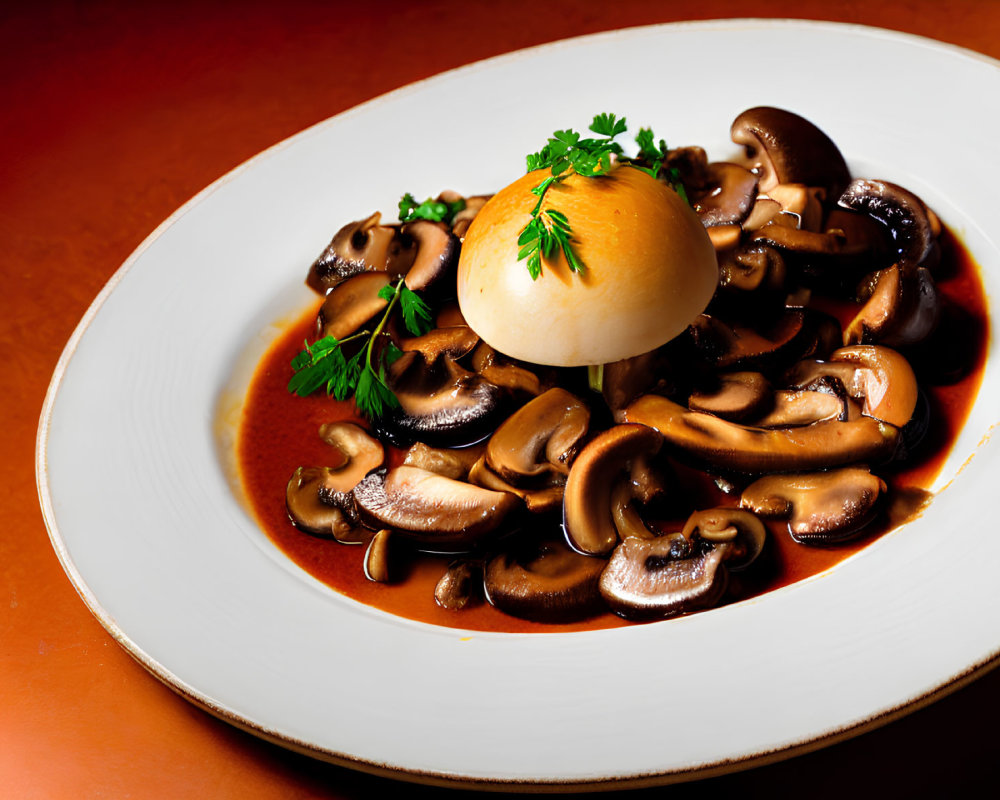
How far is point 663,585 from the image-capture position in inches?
97.7

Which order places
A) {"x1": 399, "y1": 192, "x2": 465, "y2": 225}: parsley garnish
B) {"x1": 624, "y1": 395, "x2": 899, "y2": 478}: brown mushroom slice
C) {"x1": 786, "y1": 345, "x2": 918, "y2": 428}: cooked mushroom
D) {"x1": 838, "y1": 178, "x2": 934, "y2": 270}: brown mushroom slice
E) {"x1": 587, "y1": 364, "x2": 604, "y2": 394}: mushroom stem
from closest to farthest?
{"x1": 624, "y1": 395, "x2": 899, "y2": 478}: brown mushroom slice < {"x1": 786, "y1": 345, "x2": 918, "y2": 428}: cooked mushroom < {"x1": 587, "y1": 364, "x2": 604, "y2": 394}: mushroom stem < {"x1": 838, "y1": 178, "x2": 934, "y2": 270}: brown mushroom slice < {"x1": 399, "y1": 192, "x2": 465, "y2": 225}: parsley garnish

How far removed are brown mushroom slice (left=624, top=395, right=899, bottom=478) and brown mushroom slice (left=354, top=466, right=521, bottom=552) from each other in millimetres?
518

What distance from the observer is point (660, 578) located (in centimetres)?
249

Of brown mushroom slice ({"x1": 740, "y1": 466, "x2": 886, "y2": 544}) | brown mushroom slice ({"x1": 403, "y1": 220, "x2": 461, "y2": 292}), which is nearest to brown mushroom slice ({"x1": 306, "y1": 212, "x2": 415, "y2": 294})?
brown mushroom slice ({"x1": 403, "y1": 220, "x2": 461, "y2": 292})

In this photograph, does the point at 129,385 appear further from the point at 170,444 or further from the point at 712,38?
the point at 712,38

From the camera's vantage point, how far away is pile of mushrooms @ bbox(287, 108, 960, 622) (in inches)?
102

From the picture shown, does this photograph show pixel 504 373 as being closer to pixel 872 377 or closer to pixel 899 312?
pixel 872 377

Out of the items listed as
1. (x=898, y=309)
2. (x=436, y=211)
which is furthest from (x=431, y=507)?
(x=898, y=309)

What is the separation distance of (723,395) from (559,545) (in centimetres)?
67

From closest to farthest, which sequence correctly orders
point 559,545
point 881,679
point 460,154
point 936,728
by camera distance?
point 881,679
point 936,728
point 559,545
point 460,154

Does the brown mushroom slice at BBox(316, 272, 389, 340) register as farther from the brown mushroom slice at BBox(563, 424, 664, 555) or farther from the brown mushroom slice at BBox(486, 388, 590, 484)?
the brown mushroom slice at BBox(563, 424, 664, 555)

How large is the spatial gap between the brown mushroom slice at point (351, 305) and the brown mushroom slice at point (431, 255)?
0.12 m

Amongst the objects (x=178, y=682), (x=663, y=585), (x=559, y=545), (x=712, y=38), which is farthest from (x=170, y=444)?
(x=712, y=38)

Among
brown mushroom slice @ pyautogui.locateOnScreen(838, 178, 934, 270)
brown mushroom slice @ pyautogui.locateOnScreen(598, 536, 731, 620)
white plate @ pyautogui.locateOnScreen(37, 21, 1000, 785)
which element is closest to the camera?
white plate @ pyautogui.locateOnScreen(37, 21, 1000, 785)
